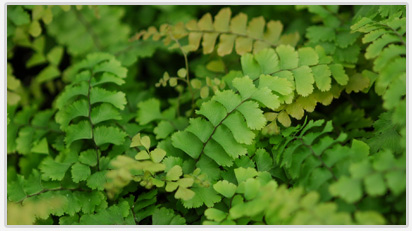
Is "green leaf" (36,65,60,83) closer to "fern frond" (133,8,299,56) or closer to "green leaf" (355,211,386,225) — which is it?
"fern frond" (133,8,299,56)

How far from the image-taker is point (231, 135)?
1426 millimetres

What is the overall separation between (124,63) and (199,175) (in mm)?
781

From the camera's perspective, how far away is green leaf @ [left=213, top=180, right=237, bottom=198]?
1.32m

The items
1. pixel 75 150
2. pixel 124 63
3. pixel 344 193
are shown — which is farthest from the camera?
pixel 124 63

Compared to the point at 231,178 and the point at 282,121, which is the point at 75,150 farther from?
the point at 282,121

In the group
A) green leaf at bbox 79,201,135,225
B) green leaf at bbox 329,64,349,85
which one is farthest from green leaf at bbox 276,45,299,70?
green leaf at bbox 79,201,135,225

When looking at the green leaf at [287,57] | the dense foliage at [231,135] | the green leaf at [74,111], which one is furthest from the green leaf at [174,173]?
the green leaf at [287,57]

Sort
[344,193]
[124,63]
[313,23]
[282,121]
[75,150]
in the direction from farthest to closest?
1. [313,23]
2. [124,63]
3. [75,150]
4. [282,121]
5. [344,193]

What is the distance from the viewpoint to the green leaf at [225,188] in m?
1.32

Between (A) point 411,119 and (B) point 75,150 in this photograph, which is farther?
(B) point 75,150

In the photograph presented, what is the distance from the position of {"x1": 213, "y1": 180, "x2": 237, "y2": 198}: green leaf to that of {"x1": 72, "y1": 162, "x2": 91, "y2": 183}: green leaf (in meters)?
0.48

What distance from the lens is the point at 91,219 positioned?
139cm

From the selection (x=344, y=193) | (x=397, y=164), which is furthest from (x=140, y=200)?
(x=397, y=164)

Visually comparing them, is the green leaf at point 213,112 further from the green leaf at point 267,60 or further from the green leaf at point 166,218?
the green leaf at point 166,218
